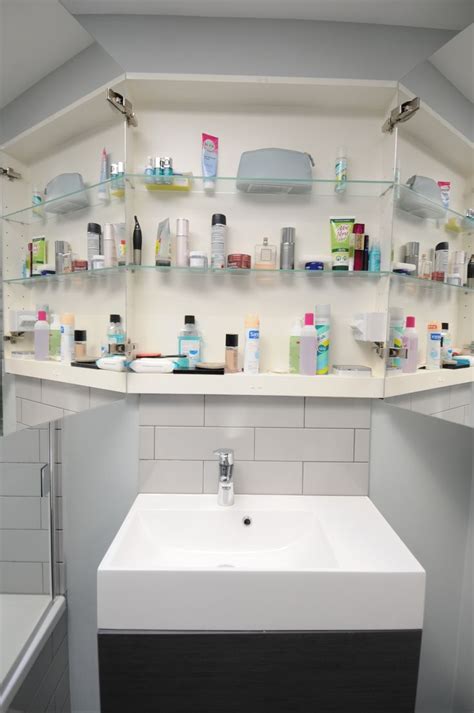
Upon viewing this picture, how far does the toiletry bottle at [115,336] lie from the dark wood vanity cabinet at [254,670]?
777 millimetres

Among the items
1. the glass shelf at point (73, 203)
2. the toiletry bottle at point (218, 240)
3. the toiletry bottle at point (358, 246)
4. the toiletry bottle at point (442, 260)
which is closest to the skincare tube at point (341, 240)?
the toiletry bottle at point (358, 246)

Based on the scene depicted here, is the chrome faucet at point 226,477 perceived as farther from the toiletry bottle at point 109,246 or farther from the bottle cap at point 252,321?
the toiletry bottle at point 109,246

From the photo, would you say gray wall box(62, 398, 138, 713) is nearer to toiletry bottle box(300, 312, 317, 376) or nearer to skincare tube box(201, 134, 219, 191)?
toiletry bottle box(300, 312, 317, 376)

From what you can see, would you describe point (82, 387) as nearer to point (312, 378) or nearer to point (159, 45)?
point (312, 378)

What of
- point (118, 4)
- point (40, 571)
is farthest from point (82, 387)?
point (118, 4)

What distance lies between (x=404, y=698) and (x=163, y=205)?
5.25 ft

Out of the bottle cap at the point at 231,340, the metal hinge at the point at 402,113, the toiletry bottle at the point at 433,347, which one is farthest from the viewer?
the bottle cap at the point at 231,340

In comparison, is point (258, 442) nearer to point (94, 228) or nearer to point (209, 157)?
point (94, 228)

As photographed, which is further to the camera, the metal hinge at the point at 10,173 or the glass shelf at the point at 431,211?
the glass shelf at the point at 431,211

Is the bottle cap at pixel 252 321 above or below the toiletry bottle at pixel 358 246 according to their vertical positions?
below

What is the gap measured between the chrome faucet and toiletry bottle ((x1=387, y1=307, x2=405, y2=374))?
620 millimetres

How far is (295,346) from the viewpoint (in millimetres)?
1232

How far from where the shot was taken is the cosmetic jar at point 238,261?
3.92ft

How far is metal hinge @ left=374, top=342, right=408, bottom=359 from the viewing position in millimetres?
1148
